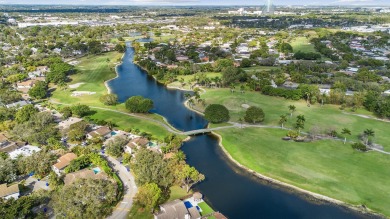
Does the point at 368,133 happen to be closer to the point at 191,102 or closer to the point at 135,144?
the point at 191,102

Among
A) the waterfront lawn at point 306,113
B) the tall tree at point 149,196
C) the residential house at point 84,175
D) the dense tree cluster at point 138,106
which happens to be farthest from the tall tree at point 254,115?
the residential house at point 84,175

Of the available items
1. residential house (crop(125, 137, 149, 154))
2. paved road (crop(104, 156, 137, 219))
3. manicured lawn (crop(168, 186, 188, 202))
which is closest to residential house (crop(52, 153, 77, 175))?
paved road (crop(104, 156, 137, 219))

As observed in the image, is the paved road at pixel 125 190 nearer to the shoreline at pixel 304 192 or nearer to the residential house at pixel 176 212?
the residential house at pixel 176 212

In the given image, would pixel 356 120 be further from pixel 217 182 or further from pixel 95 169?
pixel 95 169

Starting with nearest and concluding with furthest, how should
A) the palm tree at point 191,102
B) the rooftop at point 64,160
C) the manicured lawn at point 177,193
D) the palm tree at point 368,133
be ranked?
→ the manicured lawn at point 177,193 → the rooftop at point 64,160 → the palm tree at point 368,133 → the palm tree at point 191,102

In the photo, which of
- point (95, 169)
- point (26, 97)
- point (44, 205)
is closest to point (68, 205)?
point (44, 205)
